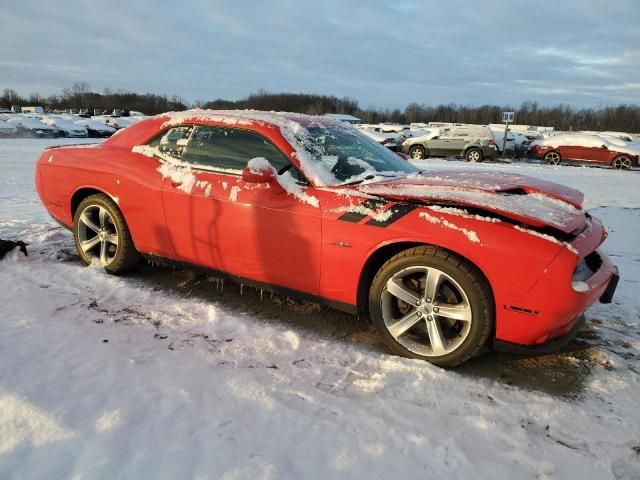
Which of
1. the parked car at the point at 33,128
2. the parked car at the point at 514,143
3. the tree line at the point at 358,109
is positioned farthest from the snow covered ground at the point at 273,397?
the tree line at the point at 358,109

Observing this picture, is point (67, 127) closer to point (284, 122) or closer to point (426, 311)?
point (284, 122)

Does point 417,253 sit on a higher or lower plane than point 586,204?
higher

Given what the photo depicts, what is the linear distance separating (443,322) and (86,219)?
3.15 metres

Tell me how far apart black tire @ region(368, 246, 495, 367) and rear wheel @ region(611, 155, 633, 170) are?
698 inches

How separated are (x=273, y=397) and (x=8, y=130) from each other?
28.2 meters

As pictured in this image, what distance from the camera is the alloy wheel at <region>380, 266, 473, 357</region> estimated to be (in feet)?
8.52

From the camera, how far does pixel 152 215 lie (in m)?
3.58

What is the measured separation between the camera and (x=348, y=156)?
11.2 ft

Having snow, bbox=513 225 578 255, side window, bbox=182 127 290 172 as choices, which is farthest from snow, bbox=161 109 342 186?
snow, bbox=513 225 578 255

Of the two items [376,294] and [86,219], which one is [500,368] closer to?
[376,294]

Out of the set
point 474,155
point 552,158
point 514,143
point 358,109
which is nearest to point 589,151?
point 552,158

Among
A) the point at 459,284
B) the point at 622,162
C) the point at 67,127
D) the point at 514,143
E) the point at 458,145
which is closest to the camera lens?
the point at 459,284

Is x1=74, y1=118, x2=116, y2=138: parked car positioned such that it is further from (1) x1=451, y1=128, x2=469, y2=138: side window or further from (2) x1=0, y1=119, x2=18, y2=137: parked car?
(1) x1=451, y1=128, x2=469, y2=138: side window

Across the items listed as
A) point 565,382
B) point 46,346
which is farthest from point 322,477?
point 46,346
